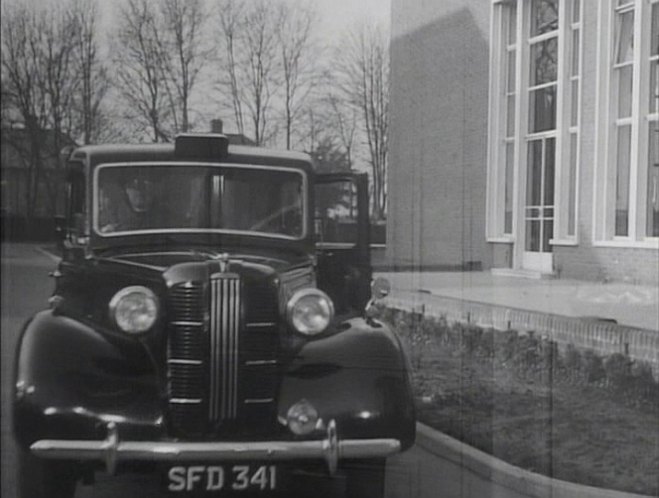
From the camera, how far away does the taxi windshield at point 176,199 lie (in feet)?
7.33

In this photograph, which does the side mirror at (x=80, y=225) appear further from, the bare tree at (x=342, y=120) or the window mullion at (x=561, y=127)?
the window mullion at (x=561, y=127)

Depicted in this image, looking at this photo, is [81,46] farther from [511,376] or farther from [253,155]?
[511,376]

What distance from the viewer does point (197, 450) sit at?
217 centimetres

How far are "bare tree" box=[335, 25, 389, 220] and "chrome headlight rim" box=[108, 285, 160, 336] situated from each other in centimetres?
56

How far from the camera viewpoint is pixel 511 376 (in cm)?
240

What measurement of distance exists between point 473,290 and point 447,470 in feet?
1.48

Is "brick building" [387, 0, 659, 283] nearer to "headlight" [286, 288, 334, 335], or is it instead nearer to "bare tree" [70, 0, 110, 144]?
"headlight" [286, 288, 334, 335]

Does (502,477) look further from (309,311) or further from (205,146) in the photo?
(205,146)

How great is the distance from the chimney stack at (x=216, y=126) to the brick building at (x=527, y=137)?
425mm

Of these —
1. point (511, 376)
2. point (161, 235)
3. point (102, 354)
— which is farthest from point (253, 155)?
point (511, 376)

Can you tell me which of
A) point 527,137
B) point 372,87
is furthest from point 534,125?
point 372,87

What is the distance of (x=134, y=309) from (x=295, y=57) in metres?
0.71

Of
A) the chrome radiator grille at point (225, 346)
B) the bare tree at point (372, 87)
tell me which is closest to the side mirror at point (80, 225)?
the chrome radiator grille at point (225, 346)

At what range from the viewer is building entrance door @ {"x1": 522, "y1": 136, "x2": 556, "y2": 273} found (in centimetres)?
238
